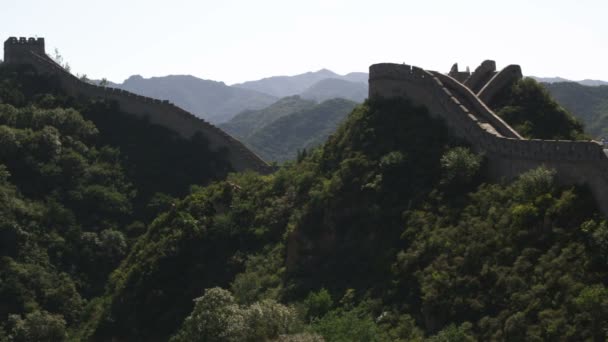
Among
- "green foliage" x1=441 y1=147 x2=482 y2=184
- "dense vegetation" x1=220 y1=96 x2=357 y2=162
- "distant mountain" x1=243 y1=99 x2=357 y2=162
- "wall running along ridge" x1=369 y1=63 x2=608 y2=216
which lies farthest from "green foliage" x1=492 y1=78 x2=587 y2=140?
"distant mountain" x1=243 y1=99 x2=357 y2=162

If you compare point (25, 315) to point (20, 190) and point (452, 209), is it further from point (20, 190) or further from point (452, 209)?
point (452, 209)

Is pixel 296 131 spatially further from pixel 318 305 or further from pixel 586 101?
pixel 318 305

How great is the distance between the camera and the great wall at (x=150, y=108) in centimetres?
5447

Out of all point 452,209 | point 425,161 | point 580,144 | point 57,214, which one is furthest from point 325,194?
point 57,214

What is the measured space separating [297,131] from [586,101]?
4480 centimetres

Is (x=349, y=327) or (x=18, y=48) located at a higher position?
(x=18, y=48)

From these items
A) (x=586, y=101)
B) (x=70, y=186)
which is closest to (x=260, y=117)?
(x=586, y=101)

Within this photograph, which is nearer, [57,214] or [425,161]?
[425,161]

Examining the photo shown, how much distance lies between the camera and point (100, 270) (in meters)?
44.0

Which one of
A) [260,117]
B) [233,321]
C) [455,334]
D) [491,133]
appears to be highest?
[491,133]

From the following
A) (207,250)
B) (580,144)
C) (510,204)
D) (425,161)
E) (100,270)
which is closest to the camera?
(580,144)

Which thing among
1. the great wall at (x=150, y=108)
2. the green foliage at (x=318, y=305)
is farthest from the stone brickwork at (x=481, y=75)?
the great wall at (x=150, y=108)

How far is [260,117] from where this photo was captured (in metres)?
146

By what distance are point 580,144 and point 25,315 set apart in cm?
2403
